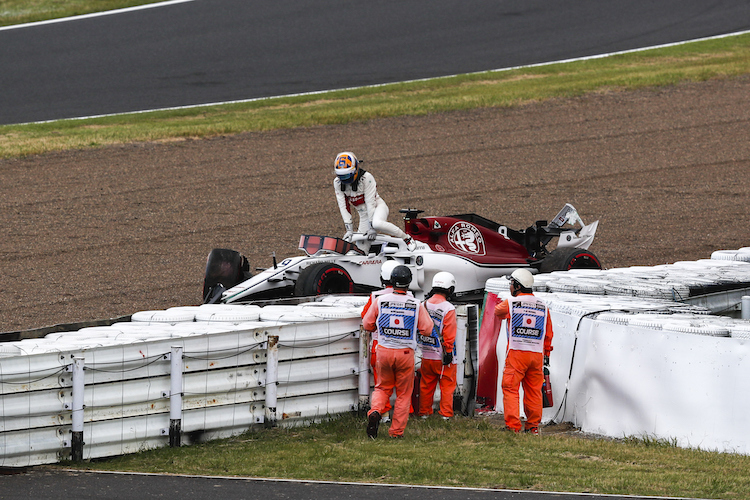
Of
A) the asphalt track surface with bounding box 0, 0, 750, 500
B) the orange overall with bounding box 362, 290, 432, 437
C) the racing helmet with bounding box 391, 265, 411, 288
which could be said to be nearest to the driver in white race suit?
the racing helmet with bounding box 391, 265, 411, 288

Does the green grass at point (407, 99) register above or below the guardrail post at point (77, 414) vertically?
above

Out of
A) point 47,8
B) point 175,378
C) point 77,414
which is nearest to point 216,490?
point 77,414

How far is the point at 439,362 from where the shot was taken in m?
11.0

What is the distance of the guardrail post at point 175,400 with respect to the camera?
9836 mm

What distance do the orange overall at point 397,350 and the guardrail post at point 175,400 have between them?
1.76 m

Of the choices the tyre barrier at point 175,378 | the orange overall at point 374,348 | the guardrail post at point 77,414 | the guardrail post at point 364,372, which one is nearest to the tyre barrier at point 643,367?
the tyre barrier at point 175,378

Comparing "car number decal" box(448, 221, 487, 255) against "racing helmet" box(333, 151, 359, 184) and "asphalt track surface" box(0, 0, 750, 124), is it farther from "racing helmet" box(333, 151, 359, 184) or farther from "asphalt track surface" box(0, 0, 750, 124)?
"asphalt track surface" box(0, 0, 750, 124)

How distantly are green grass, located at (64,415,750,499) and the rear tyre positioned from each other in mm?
5462

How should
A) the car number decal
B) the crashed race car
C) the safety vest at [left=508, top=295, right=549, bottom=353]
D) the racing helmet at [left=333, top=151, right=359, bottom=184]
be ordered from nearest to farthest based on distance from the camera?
the safety vest at [left=508, top=295, right=549, bottom=353] → the crashed race car → the racing helmet at [left=333, top=151, right=359, bottom=184] → the car number decal

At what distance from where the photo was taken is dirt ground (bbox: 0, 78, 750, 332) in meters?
17.6

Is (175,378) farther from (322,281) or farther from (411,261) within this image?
(411,261)

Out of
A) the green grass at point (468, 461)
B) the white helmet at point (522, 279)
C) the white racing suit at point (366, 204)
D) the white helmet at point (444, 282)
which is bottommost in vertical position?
the green grass at point (468, 461)

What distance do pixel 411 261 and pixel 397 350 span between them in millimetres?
4192

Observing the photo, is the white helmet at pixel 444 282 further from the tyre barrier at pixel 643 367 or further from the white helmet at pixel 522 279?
the tyre barrier at pixel 643 367
